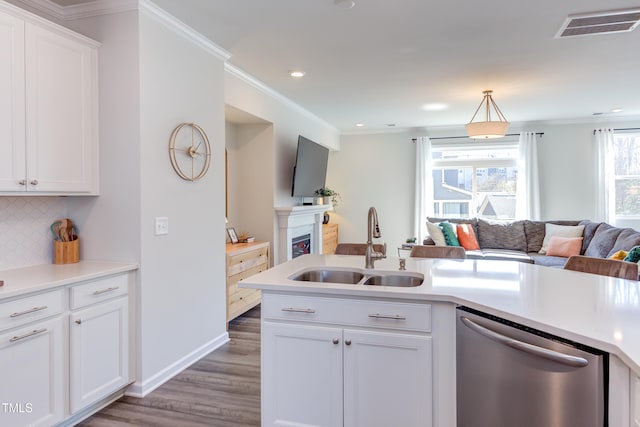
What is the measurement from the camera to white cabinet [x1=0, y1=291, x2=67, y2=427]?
185 cm

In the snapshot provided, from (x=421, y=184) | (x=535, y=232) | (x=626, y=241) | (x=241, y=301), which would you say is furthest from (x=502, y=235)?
→ (x=241, y=301)

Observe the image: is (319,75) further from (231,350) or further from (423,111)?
(231,350)

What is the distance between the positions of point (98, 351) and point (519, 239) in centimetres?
603

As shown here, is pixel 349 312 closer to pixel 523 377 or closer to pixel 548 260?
pixel 523 377

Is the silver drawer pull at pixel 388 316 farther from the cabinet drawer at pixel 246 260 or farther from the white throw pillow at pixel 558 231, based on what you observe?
the white throw pillow at pixel 558 231

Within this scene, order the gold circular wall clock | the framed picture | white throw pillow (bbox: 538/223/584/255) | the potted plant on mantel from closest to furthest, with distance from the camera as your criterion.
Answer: the gold circular wall clock → the framed picture → white throw pillow (bbox: 538/223/584/255) → the potted plant on mantel

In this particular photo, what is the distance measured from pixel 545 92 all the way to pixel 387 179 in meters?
3.19

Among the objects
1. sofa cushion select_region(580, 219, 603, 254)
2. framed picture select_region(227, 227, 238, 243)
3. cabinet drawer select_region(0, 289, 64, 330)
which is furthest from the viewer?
sofa cushion select_region(580, 219, 603, 254)

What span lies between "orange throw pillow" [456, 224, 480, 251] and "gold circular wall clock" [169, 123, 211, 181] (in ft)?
14.7

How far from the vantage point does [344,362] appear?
1848 millimetres

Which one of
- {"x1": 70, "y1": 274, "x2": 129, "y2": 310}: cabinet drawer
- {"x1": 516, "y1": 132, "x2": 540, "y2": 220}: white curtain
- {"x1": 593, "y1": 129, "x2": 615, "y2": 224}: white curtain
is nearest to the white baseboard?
{"x1": 70, "y1": 274, "x2": 129, "y2": 310}: cabinet drawer

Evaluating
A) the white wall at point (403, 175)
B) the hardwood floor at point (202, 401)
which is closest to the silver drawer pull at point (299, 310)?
the hardwood floor at point (202, 401)

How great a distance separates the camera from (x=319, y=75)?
165 inches

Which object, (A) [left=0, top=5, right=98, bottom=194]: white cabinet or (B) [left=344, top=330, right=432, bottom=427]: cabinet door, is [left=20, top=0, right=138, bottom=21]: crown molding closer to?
(A) [left=0, top=5, right=98, bottom=194]: white cabinet
